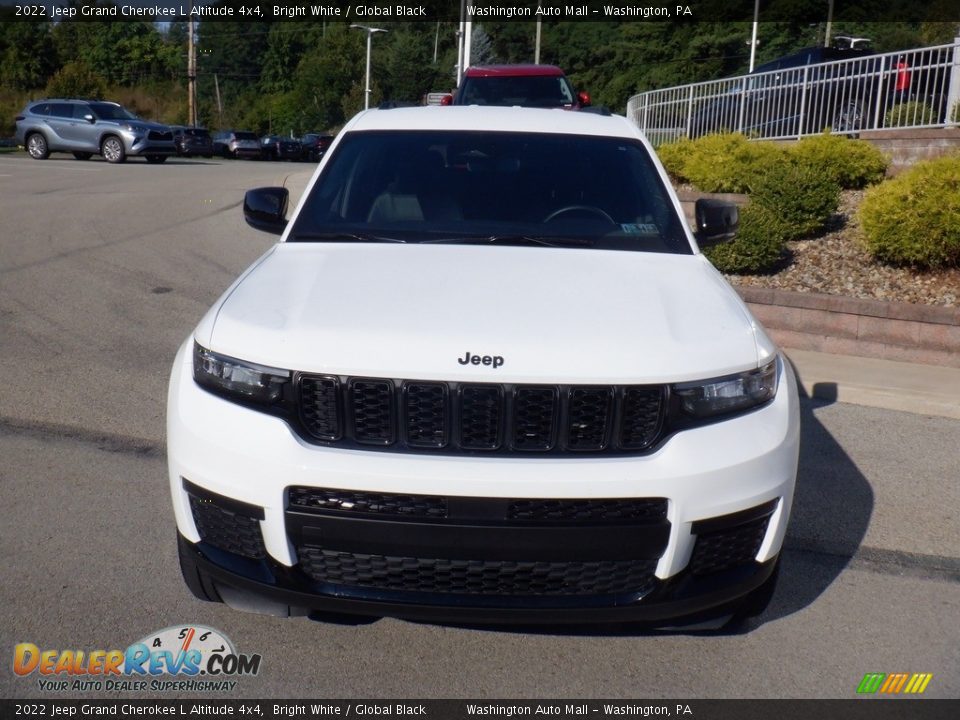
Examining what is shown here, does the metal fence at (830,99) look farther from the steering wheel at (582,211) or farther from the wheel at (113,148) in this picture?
the wheel at (113,148)

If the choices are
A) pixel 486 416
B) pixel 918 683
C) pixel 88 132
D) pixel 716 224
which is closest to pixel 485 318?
pixel 486 416

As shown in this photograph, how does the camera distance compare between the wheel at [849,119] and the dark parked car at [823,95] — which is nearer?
the dark parked car at [823,95]

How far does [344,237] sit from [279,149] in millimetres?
50075

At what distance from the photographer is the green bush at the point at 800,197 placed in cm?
951

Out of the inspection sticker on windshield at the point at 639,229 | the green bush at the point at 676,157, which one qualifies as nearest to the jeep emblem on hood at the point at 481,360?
the inspection sticker on windshield at the point at 639,229

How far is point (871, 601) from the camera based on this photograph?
3951 mm

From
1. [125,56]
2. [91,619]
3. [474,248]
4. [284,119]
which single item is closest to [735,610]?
[474,248]

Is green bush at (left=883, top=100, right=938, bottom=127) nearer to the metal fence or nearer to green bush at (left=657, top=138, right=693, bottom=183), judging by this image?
the metal fence

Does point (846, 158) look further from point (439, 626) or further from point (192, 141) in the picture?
point (192, 141)

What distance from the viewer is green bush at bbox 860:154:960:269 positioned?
8.27 meters

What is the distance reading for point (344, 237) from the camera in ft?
13.8

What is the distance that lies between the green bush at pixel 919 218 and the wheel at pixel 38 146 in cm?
2685

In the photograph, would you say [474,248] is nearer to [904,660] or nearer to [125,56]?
[904,660]

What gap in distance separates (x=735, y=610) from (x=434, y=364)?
130cm
